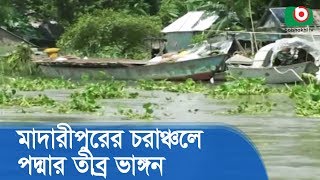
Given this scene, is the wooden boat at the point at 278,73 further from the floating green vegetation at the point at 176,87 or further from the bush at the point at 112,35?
the bush at the point at 112,35

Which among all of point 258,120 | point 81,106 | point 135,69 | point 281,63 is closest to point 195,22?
point 135,69

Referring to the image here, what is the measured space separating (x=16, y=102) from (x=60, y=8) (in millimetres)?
39884

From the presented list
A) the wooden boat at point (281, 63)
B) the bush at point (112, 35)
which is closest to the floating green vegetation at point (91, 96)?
the wooden boat at point (281, 63)

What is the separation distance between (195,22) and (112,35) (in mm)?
4398

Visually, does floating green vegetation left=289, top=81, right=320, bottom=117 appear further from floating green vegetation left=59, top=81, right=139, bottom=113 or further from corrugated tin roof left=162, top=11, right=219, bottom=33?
corrugated tin roof left=162, top=11, right=219, bottom=33

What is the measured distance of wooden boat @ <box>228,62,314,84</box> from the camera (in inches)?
1106

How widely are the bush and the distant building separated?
1398mm

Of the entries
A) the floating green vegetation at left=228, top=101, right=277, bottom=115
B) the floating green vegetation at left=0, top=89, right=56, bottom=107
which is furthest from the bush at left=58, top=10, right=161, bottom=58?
the floating green vegetation at left=228, top=101, right=277, bottom=115

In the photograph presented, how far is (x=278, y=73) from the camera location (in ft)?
92.2

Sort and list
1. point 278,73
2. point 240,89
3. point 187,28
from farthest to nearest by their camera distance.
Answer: point 187,28 → point 278,73 → point 240,89

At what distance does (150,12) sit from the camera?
56125 mm

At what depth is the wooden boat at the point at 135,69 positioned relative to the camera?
1244 inches

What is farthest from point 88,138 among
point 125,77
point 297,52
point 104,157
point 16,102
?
point 125,77

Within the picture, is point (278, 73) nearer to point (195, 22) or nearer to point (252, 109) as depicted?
point (252, 109)
